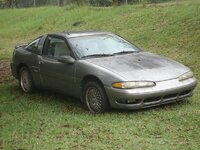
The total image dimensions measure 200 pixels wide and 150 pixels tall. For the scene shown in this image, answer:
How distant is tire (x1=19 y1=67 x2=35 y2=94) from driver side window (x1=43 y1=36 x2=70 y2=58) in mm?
942

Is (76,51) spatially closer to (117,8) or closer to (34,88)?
(34,88)

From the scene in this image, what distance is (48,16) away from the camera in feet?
86.8

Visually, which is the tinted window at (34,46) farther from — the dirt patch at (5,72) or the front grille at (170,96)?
the front grille at (170,96)

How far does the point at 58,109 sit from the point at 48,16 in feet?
60.7

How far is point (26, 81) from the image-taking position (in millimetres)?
10219

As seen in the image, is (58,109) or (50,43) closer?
(58,109)

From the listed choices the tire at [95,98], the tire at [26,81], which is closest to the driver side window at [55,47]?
the tire at [26,81]

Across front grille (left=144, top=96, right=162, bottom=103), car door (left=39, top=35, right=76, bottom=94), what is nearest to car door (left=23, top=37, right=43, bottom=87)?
car door (left=39, top=35, right=76, bottom=94)

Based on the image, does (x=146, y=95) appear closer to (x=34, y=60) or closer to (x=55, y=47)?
(x=55, y=47)

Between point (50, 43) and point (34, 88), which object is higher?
point (50, 43)

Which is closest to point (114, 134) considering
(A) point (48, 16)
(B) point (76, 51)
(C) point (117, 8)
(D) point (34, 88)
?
(B) point (76, 51)

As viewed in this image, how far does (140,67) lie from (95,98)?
3.23 ft

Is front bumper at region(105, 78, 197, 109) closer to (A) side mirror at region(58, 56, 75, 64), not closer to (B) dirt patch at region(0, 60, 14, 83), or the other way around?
(A) side mirror at region(58, 56, 75, 64)

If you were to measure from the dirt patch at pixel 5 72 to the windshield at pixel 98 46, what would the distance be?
159 inches
